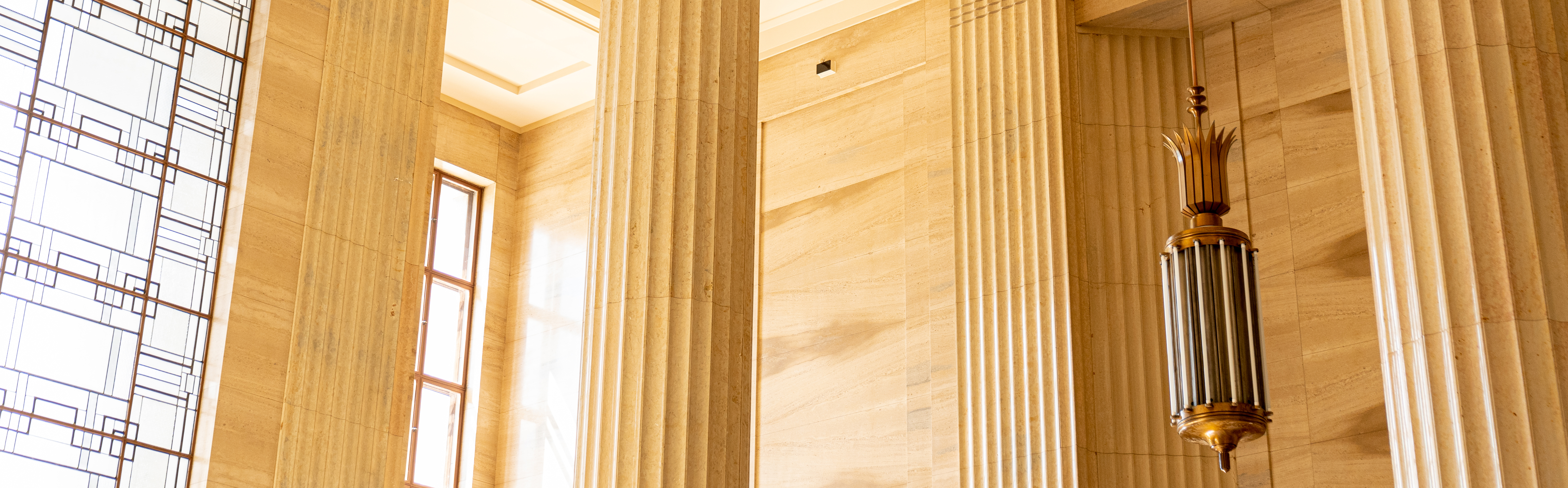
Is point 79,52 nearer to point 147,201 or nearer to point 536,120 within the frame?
point 147,201

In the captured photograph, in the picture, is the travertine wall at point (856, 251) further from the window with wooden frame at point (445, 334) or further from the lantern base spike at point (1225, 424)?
the lantern base spike at point (1225, 424)

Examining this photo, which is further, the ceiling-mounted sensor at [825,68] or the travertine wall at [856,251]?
the ceiling-mounted sensor at [825,68]

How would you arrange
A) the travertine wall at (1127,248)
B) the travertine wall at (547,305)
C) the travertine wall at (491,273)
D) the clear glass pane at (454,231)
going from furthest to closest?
the clear glass pane at (454,231) < the travertine wall at (491,273) < the travertine wall at (547,305) < the travertine wall at (1127,248)

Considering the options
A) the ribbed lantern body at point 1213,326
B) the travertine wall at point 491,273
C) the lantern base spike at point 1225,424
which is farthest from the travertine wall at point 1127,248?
the travertine wall at point 491,273

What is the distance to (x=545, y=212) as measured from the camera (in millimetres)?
15000

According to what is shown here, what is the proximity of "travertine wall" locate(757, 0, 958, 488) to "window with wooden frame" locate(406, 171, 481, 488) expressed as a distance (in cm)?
328

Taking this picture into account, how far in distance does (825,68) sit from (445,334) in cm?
459

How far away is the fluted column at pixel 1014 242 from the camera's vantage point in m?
9.52

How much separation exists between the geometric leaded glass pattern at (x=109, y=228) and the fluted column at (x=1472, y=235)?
555cm

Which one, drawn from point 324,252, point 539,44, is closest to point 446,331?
point 539,44

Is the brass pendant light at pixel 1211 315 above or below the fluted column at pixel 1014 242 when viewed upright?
below

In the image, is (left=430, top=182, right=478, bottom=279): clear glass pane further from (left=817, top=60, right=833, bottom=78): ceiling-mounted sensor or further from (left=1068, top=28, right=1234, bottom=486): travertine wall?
A: (left=1068, top=28, right=1234, bottom=486): travertine wall

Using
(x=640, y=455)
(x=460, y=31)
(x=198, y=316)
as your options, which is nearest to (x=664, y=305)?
(x=640, y=455)

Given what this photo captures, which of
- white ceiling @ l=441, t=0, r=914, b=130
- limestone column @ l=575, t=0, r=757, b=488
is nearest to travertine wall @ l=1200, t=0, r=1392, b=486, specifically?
white ceiling @ l=441, t=0, r=914, b=130
